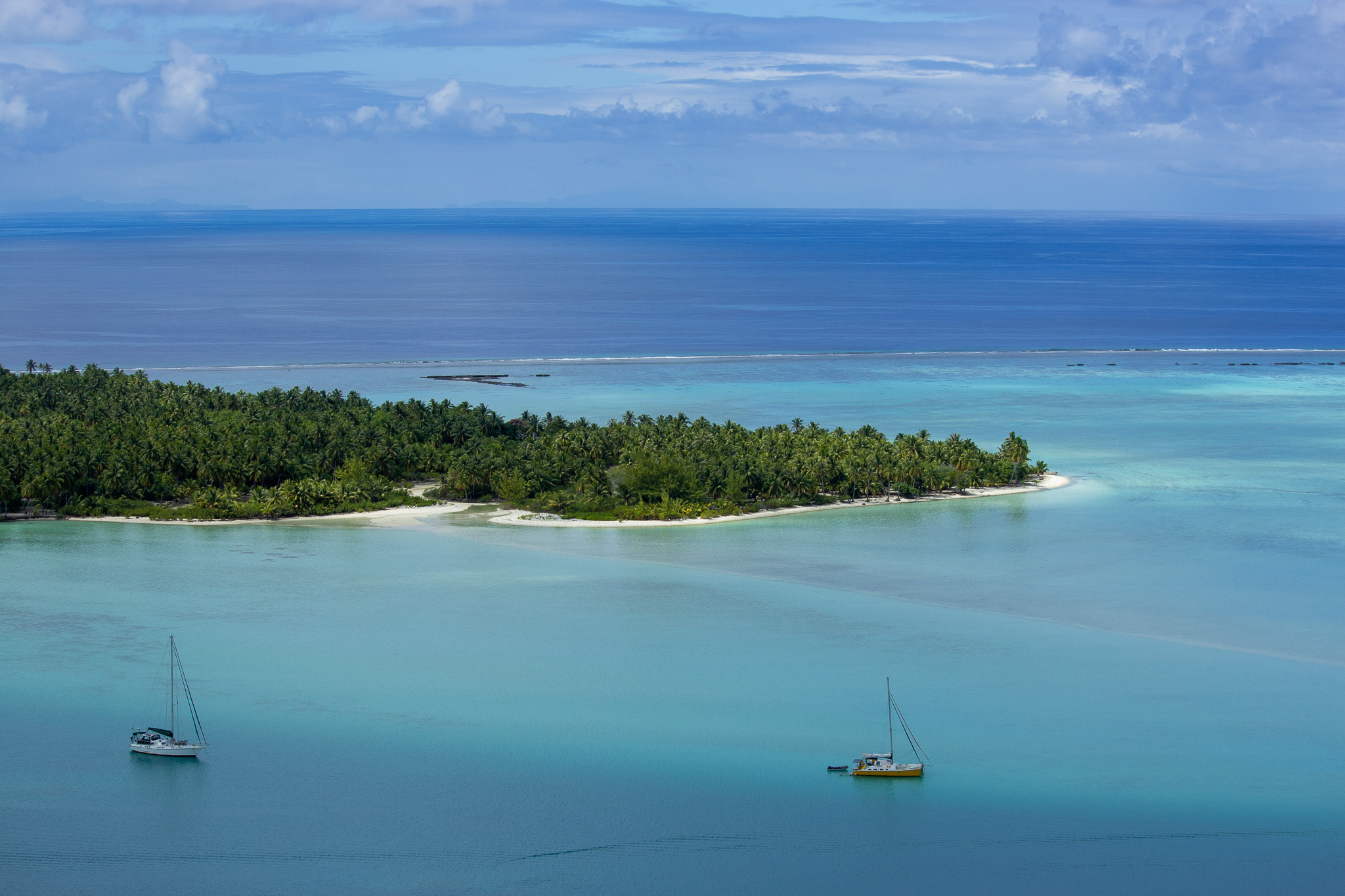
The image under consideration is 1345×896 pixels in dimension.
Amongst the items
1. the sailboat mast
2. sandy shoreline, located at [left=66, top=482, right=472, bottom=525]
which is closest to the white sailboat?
the sailboat mast

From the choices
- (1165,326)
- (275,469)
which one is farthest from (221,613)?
(1165,326)

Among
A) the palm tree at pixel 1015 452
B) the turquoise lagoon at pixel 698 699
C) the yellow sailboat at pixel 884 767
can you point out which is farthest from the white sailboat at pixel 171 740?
the palm tree at pixel 1015 452

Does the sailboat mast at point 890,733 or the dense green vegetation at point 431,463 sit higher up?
the dense green vegetation at point 431,463

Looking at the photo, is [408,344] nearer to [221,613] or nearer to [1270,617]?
[221,613]

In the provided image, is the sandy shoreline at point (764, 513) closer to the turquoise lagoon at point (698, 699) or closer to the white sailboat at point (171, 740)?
the turquoise lagoon at point (698, 699)

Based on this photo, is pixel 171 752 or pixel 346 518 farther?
pixel 346 518

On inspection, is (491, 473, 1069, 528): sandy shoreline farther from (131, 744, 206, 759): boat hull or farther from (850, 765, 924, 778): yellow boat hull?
(850, 765, 924, 778): yellow boat hull

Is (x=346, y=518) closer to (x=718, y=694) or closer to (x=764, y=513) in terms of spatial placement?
(x=764, y=513)

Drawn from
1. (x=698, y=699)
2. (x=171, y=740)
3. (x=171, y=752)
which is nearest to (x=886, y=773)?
(x=698, y=699)
